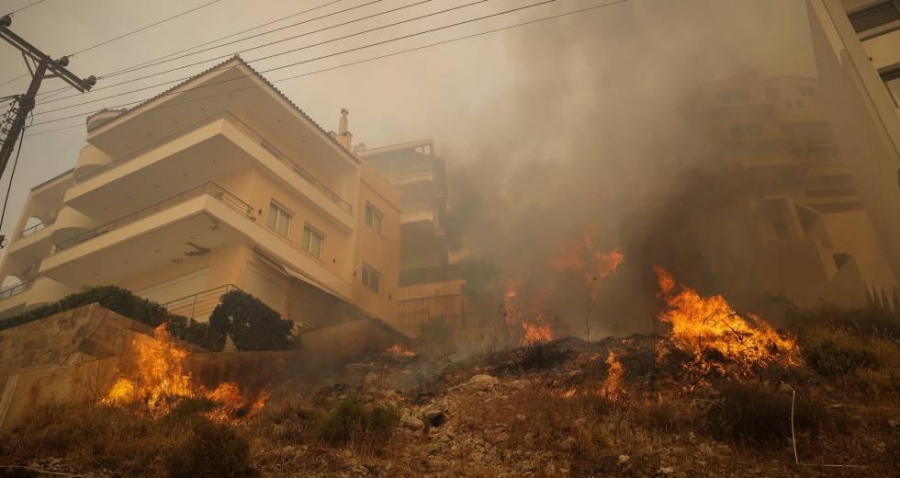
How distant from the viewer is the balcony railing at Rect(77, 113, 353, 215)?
2097 centimetres

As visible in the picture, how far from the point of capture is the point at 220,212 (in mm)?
18469

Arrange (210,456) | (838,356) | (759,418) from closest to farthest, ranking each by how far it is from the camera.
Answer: (210,456) → (759,418) → (838,356)

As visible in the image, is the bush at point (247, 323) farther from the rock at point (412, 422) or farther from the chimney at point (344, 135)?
the chimney at point (344, 135)

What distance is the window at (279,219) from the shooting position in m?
21.5

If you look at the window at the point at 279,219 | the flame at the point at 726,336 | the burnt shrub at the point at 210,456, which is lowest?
the burnt shrub at the point at 210,456

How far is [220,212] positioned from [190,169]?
417 centimetres

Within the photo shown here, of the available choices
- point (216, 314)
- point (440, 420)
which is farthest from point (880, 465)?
point (216, 314)

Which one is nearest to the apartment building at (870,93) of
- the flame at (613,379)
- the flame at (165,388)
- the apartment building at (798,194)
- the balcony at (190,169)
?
the apartment building at (798,194)

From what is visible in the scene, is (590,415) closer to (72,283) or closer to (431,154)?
(72,283)

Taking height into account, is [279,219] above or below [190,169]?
below

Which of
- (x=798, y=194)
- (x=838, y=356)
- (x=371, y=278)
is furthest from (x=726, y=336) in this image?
(x=798, y=194)

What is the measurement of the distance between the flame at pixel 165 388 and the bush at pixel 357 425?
3.15 metres

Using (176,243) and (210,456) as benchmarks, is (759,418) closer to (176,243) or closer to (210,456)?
(210,456)

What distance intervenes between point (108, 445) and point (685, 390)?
33.3 feet
